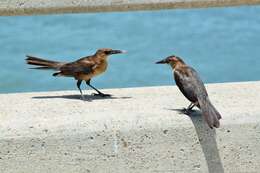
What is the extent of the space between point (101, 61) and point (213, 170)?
2.73 ft

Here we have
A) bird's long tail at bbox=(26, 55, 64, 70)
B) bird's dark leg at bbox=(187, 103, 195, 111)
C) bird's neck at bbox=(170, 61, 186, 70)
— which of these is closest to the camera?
bird's dark leg at bbox=(187, 103, 195, 111)

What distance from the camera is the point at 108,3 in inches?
232

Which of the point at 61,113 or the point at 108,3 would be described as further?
the point at 108,3

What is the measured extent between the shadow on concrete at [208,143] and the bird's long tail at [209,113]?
0.06 metres

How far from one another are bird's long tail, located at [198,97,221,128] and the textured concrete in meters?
0.06

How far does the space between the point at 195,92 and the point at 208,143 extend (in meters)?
0.23

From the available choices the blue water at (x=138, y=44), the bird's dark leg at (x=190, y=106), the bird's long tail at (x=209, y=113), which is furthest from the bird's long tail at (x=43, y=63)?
the blue water at (x=138, y=44)

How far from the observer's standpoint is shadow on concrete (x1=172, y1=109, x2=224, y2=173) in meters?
3.62

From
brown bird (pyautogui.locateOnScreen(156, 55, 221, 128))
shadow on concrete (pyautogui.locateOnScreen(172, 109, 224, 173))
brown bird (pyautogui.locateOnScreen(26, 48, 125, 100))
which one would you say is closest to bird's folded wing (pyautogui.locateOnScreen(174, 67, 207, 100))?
brown bird (pyautogui.locateOnScreen(156, 55, 221, 128))

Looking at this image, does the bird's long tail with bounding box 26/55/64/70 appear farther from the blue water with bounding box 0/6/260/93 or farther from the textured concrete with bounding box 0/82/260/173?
the blue water with bounding box 0/6/260/93

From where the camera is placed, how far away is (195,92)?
369 centimetres

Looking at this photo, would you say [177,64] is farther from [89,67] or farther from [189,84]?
[89,67]

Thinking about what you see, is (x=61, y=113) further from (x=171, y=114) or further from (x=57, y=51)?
(x=57, y=51)

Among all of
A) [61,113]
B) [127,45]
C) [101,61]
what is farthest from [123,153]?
[127,45]
